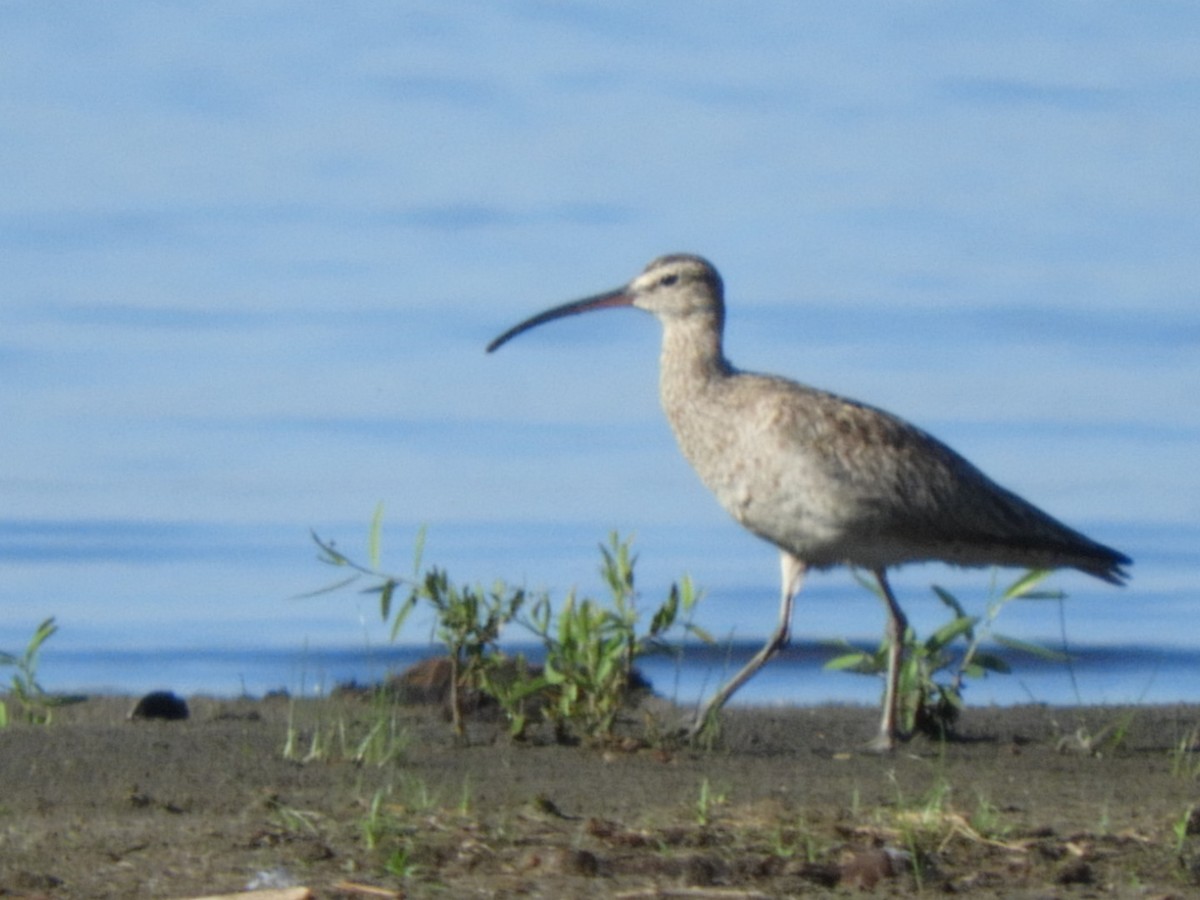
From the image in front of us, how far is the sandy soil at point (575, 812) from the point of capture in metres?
4.97

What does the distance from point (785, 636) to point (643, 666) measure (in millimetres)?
3286

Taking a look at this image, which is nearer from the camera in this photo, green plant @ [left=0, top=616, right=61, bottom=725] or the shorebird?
green plant @ [left=0, top=616, right=61, bottom=725]

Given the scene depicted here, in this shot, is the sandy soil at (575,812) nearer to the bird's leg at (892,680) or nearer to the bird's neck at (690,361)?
the bird's leg at (892,680)

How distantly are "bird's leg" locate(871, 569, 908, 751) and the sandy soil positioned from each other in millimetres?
112

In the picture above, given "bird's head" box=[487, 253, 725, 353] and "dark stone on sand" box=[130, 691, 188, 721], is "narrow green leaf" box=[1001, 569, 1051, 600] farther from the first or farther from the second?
"dark stone on sand" box=[130, 691, 188, 721]

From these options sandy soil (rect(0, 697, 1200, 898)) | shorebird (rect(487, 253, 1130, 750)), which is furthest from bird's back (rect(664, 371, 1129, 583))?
sandy soil (rect(0, 697, 1200, 898))

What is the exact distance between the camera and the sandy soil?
16.3 ft

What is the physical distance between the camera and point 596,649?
719cm

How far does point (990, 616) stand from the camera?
793 centimetres

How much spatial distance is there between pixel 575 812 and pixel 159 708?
282 cm

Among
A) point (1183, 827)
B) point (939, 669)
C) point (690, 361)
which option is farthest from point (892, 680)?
point (1183, 827)

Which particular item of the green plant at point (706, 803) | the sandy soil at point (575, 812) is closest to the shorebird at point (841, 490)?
the sandy soil at point (575, 812)

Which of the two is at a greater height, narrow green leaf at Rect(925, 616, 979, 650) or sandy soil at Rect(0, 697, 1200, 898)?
narrow green leaf at Rect(925, 616, 979, 650)

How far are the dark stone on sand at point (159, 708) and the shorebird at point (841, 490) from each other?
182 cm
